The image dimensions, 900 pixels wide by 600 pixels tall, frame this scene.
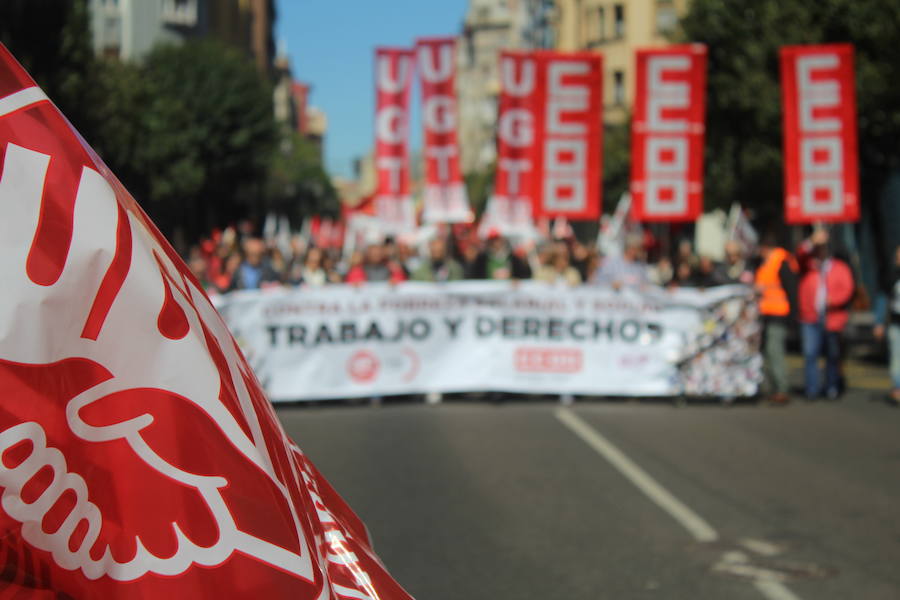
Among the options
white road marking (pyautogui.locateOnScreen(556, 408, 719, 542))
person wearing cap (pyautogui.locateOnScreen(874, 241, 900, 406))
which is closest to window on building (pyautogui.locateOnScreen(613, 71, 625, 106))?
person wearing cap (pyautogui.locateOnScreen(874, 241, 900, 406))

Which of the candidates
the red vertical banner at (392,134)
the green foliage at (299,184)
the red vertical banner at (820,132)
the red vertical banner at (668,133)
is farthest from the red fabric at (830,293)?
the green foliage at (299,184)

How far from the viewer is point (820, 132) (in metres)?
18.1

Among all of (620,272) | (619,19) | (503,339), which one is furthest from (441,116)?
(619,19)

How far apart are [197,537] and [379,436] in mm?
10054

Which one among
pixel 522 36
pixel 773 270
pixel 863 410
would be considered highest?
pixel 522 36

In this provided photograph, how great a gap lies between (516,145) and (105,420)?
18.9 metres

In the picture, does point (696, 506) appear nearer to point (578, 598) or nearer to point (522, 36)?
point (578, 598)

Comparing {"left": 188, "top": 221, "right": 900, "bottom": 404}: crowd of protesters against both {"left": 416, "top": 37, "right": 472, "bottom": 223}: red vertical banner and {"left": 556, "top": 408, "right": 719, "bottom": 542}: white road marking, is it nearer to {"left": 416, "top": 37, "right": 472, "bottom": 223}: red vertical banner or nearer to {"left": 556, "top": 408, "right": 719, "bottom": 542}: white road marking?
{"left": 416, "top": 37, "right": 472, "bottom": 223}: red vertical banner

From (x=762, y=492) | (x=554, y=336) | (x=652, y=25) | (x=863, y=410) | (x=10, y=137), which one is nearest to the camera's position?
(x=10, y=137)

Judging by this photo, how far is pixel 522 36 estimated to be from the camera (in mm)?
116625

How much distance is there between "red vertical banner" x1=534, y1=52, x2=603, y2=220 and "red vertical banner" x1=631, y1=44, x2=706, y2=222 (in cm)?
76

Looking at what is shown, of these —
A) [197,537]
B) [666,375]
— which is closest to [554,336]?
[666,375]

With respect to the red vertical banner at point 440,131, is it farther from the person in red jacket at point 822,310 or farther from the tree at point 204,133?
the tree at point 204,133

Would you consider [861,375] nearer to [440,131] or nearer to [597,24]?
[440,131]
